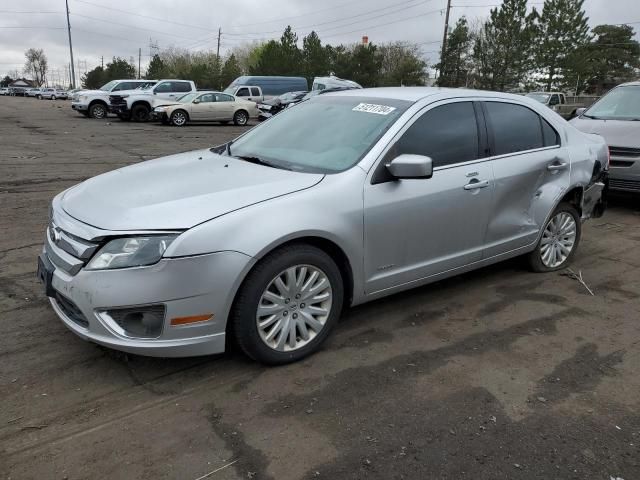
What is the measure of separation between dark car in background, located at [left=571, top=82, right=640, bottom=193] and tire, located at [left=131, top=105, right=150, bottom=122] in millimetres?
19995

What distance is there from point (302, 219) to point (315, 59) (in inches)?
2302

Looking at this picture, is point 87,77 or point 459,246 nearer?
point 459,246

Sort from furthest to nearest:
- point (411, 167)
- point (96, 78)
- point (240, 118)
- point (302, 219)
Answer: point (96, 78) < point (240, 118) < point (411, 167) < point (302, 219)

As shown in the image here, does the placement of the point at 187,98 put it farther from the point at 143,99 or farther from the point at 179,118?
the point at 143,99

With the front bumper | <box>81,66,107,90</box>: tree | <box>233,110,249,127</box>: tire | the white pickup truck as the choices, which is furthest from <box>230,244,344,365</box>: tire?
<box>81,66,107,90</box>: tree

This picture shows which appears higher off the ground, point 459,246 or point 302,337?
point 459,246

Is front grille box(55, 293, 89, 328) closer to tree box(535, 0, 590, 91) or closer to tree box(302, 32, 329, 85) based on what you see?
tree box(535, 0, 590, 91)

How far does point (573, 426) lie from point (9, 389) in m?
2.99

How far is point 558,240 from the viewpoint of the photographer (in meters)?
5.12

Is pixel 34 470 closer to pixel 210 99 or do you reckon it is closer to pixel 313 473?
pixel 313 473

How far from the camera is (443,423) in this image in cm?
284

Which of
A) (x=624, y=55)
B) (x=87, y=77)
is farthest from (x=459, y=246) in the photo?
(x=87, y=77)

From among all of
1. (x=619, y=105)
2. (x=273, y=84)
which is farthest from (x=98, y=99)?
(x=619, y=105)

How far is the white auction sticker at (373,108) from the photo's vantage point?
3.93m
